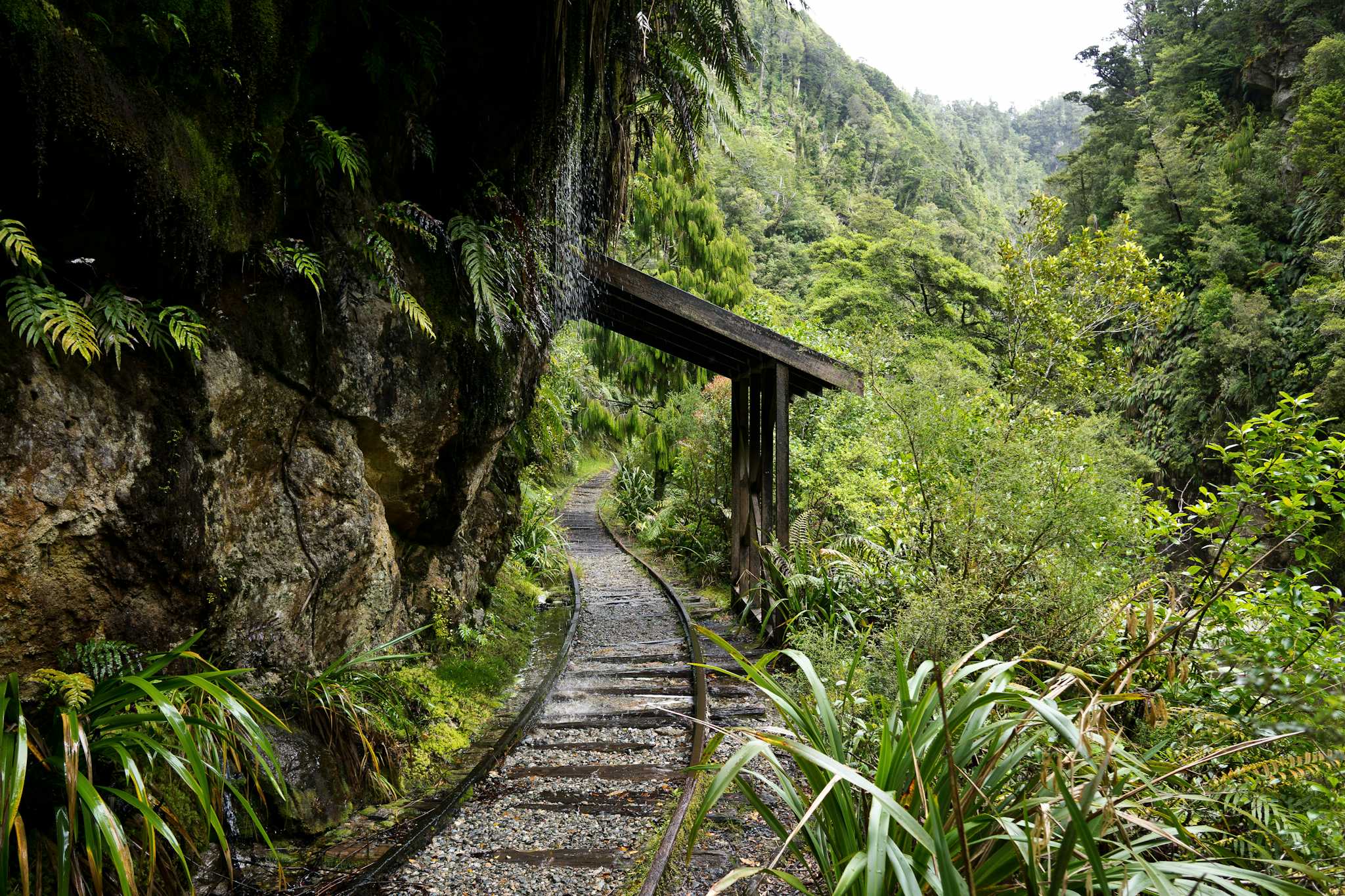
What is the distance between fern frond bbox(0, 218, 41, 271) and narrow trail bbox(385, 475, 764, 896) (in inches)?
116

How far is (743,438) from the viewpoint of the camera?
9852 mm

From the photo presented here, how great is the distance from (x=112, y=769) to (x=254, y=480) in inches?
65.4

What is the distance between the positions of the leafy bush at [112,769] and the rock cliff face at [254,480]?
1.07 feet

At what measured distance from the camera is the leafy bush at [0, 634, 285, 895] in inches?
90.4

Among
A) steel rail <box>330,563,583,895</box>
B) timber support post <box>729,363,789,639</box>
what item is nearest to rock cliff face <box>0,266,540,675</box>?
steel rail <box>330,563,583,895</box>

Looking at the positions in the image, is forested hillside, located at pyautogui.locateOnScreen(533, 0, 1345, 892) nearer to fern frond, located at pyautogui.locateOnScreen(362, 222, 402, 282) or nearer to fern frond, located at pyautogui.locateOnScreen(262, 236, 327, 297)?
fern frond, located at pyautogui.locateOnScreen(262, 236, 327, 297)

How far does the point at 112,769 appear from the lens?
2.88m

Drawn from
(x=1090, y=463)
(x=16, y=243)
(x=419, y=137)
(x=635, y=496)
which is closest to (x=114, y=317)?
(x=16, y=243)

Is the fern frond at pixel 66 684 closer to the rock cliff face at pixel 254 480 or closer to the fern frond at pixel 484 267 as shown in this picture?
the rock cliff face at pixel 254 480

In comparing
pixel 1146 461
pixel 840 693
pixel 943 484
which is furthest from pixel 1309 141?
pixel 840 693

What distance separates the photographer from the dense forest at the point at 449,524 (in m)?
2.29

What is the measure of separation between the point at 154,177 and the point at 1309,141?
28.1 metres

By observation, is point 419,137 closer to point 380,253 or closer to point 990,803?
point 380,253

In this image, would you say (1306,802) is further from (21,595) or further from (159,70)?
(159,70)
